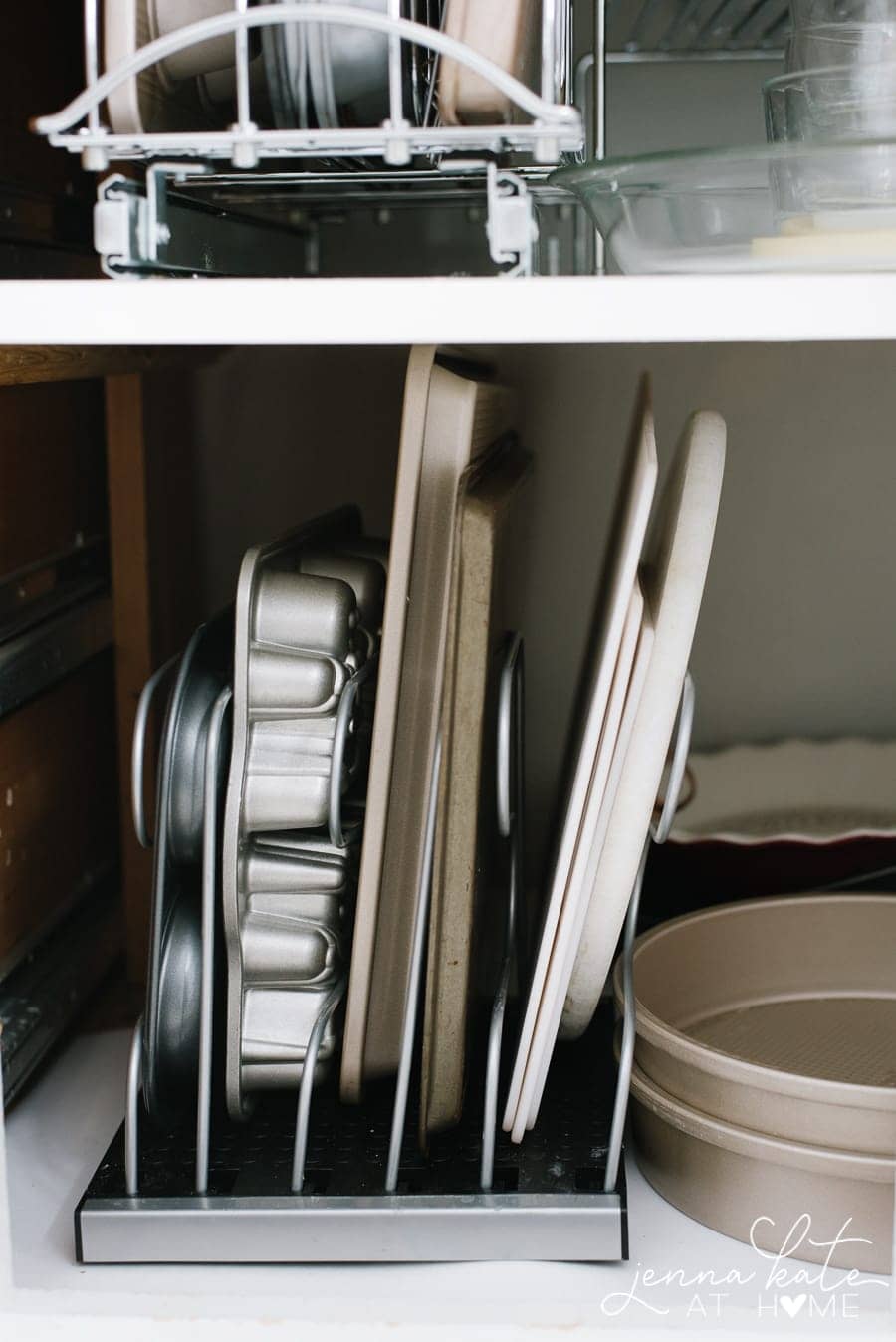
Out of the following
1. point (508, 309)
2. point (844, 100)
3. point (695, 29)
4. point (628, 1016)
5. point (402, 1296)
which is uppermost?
point (695, 29)

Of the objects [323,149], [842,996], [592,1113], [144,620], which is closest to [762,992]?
[842,996]

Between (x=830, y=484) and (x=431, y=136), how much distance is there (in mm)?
680

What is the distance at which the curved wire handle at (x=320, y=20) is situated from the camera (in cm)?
54

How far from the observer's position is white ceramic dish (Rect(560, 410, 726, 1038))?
0.64 m

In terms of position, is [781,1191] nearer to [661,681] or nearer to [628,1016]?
[628,1016]

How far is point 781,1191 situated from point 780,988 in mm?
253

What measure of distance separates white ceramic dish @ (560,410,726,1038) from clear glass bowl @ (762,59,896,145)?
0.16 meters

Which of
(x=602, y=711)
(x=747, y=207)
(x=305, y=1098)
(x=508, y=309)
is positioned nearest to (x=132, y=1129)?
(x=305, y=1098)

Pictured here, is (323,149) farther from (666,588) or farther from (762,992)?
(762,992)

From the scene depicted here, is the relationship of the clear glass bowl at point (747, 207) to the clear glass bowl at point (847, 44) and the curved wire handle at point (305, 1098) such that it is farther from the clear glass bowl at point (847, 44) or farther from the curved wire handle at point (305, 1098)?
the curved wire handle at point (305, 1098)

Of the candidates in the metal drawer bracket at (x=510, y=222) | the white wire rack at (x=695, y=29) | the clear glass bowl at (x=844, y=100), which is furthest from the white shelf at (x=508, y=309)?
the white wire rack at (x=695, y=29)

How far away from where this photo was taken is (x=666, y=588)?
64 centimetres

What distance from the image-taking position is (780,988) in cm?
93

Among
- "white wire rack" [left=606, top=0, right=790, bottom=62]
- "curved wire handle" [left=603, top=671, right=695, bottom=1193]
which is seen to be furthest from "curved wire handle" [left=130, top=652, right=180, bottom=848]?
"white wire rack" [left=606, top=0, right=790, bottom=62]
